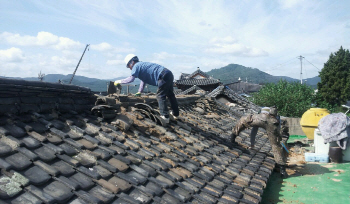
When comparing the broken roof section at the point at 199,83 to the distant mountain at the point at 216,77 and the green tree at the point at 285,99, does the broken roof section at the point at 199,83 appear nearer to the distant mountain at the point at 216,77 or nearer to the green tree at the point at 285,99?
the distant mountain at the point at 216,77

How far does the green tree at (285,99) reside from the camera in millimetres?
25031

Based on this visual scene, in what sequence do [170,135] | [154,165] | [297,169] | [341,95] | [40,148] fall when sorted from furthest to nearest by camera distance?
[341,95], [297,169], [170,135], [154,165], [40,148]

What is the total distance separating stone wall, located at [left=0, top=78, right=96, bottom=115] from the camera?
379cm

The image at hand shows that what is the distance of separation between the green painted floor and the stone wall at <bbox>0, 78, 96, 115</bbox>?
4336mm

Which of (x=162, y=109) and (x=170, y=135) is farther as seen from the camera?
(x=162, y=109)

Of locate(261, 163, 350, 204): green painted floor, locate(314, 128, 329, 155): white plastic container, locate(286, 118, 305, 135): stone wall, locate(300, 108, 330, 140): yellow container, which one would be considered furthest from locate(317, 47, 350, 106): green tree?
locate(261, 163, 350, 204): green painted floor

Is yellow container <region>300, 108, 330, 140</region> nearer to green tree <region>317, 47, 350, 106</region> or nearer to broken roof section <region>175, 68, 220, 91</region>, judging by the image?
broken roof section <region>175, 68, 220, 91</region>

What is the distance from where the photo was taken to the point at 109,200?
8.78ft

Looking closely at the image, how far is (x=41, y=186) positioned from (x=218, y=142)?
486 centimetres

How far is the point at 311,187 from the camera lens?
247 inches

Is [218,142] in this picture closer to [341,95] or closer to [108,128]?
[108,128]

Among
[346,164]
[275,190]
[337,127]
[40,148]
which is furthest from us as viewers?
[337,127]

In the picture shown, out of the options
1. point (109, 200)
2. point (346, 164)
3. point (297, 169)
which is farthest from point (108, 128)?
point (346, 164)

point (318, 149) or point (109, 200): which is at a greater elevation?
point (109, 200)
